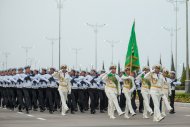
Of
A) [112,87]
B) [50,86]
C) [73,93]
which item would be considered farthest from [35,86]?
[112,87]

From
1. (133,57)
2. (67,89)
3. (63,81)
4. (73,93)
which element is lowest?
(73,93)

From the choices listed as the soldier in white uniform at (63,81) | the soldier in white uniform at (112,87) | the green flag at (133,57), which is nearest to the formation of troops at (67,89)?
the soldier in white uniform at (63,81)

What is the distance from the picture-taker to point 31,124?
57.8 feet

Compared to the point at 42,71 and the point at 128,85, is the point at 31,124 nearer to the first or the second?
the point at 128,85

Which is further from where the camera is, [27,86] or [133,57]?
[27,86]

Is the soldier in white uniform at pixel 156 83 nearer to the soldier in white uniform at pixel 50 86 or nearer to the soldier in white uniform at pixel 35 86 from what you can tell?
the soldier in white uniform at pixel 50 86

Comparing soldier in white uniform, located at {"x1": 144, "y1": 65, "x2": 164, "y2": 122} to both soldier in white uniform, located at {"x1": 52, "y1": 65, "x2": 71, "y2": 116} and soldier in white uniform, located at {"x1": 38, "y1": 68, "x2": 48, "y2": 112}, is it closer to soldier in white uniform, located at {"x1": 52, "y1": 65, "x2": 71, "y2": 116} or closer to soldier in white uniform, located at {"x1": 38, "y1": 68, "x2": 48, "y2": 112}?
soldier in white uniform, located at {"x1": 52, "y1": 65, "x2": 71, "y2": 116}

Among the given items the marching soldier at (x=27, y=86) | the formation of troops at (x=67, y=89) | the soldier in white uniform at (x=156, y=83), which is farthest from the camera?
the marching soldier at (x=27, y=86)

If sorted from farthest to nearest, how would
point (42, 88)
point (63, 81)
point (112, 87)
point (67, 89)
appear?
point (42, 88) < point (67, 89) < point (63, 81) < point (112, 87)

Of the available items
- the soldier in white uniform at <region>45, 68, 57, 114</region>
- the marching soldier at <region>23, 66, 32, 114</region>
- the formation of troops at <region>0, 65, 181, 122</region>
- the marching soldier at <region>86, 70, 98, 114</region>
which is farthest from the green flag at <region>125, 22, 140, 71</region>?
the marching soldier at <region>23, 66, 32, 114</region>

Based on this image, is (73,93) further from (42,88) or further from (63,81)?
(63,81)

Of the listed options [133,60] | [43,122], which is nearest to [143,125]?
[43,122]

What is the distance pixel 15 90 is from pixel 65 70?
3.91m

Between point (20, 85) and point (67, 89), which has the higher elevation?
point (20, 85)
